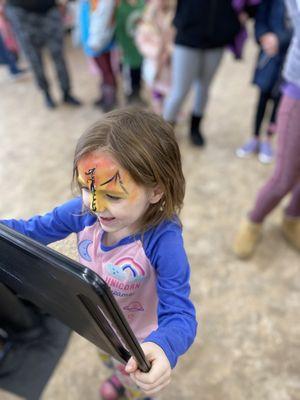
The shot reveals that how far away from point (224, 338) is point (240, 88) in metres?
1.94

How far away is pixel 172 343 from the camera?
1.86 feet

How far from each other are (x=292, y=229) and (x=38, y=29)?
184 cm

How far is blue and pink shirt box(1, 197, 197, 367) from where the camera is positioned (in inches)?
23.5

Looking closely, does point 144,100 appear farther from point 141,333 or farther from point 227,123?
point 141,333

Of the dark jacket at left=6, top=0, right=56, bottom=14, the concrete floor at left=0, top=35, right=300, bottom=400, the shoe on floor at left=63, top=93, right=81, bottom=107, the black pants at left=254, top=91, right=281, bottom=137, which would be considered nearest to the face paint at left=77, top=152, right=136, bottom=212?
the concrete floor at left=0, top=35, right=300, bottom=400

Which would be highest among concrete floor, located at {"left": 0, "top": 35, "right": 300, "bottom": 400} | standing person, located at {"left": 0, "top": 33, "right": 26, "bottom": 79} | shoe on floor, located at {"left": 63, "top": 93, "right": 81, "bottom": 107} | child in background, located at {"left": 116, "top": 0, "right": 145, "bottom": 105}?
child in background, located at {"left": 116, "top": 0, "right": 145, "bottom": 105}

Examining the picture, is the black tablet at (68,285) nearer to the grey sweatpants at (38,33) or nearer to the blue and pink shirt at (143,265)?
the blue and pink shirt at (143,265)

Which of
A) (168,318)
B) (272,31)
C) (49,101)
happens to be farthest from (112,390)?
(49,101)

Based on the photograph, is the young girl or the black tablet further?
the young girl

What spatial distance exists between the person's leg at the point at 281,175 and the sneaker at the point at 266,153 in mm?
618

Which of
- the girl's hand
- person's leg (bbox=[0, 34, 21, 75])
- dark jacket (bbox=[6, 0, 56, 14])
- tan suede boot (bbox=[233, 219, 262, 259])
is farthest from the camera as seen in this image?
person's leg (bbox=[0, 34, 21, 75])

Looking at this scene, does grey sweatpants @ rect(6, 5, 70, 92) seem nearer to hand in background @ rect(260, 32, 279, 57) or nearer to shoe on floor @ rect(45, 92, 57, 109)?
shoe on floor @ rect(45, 92, 57, 109)

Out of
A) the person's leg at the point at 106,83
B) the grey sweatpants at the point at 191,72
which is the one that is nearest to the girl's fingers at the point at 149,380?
the grey sweatpants at the point at 191,72

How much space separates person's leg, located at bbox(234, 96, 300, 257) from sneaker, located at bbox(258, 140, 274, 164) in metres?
0.62
